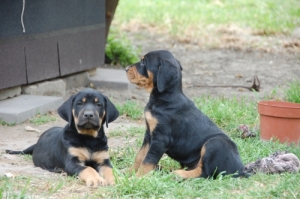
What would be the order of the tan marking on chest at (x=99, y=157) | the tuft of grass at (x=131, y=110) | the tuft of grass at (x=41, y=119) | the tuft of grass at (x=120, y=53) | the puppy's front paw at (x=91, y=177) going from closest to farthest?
the puppy's front paw at (x=91, y=177)
the tan marking on chest at (x=99, y=157)
the tuft of grass at (x=41, y=119)
the tuft of grass at (x=131, y=110)
the tuft of grass at (x=120, y=53)

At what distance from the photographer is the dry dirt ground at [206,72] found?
7594 mm

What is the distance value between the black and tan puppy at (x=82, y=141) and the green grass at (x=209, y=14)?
10.3 m

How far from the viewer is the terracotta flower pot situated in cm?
742

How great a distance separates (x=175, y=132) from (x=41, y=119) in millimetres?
3099

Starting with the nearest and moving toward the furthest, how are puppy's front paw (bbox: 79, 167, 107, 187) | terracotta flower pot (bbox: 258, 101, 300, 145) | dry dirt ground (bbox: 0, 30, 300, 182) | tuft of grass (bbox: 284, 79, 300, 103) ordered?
puppy's front paw (bbox: 79, 167, 107, 187) < terracotta flower pot (bbox: 258, 101, 300, 145) < dry dirt ground (bbox: 0, 30, 300, 182) < tuft of grass (bbox: 284, 79, 300, 103)

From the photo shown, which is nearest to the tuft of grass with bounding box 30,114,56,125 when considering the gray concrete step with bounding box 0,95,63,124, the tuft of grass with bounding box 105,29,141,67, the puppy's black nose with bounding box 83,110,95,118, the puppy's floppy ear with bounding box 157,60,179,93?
the gray concrete step with bounding box 0,95,63,124

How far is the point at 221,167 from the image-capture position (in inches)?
232

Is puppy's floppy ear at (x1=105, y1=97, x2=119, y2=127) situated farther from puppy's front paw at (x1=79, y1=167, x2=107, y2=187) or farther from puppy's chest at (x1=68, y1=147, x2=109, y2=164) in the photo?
puppy's front paw at (x1=79, y1=167, x2=107, y2=187)

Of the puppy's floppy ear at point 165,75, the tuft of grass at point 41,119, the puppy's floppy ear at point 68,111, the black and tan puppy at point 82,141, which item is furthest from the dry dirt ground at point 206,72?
the puppy's floppy ear at point 165,75

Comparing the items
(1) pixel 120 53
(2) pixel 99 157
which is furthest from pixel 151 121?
(1) pixel 120 53

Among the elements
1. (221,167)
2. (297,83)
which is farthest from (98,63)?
(221,167)

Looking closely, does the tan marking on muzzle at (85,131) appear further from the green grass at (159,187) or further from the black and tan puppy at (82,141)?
the green grass at (159,187)

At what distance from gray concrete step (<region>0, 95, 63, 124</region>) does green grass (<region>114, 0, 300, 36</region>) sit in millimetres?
7496

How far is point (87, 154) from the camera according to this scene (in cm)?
623
